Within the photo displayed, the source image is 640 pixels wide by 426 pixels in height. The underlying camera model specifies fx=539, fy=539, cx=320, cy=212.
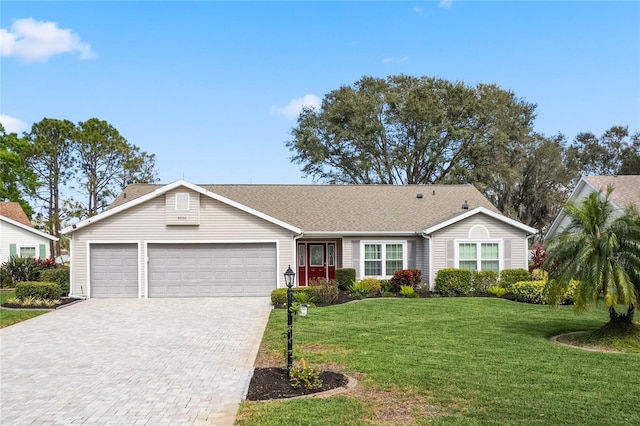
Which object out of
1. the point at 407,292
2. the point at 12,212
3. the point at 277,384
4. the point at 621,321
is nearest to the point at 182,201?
the point at 407,292

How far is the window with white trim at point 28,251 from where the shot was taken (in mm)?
29688

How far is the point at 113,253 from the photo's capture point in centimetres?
2144

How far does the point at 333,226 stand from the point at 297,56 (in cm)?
729

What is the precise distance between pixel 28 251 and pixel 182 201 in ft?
45.6

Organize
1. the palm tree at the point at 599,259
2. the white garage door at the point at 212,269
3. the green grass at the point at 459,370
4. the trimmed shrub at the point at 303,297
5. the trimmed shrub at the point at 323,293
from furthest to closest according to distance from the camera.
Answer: the white garage door at the point at 212,269, the trimmed shrub at the point at 323,293, the trimmed shrub at the point at 303,297, the palm tree at the point at 599,259, the green grass at the point at 459,370

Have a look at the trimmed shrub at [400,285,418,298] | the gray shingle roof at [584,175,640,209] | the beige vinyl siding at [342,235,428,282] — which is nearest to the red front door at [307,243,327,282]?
the beige vinyl siding at [342,235,428,282]

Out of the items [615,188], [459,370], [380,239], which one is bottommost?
[459,370]

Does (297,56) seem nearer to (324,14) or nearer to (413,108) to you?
(324,14)

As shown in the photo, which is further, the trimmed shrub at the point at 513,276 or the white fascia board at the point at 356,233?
the white fascia board at the point at 356,233

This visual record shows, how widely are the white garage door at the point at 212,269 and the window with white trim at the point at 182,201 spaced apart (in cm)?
155

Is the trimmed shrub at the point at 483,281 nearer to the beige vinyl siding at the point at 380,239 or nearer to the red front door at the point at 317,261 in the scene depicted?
the beige vinyl siding at the point at 380,239

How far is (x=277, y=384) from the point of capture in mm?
8414

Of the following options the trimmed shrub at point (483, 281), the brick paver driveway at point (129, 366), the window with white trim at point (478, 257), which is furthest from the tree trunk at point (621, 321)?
the window with white trim at point (478, 257)

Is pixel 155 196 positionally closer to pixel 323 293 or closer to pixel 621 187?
pixel 323 293
